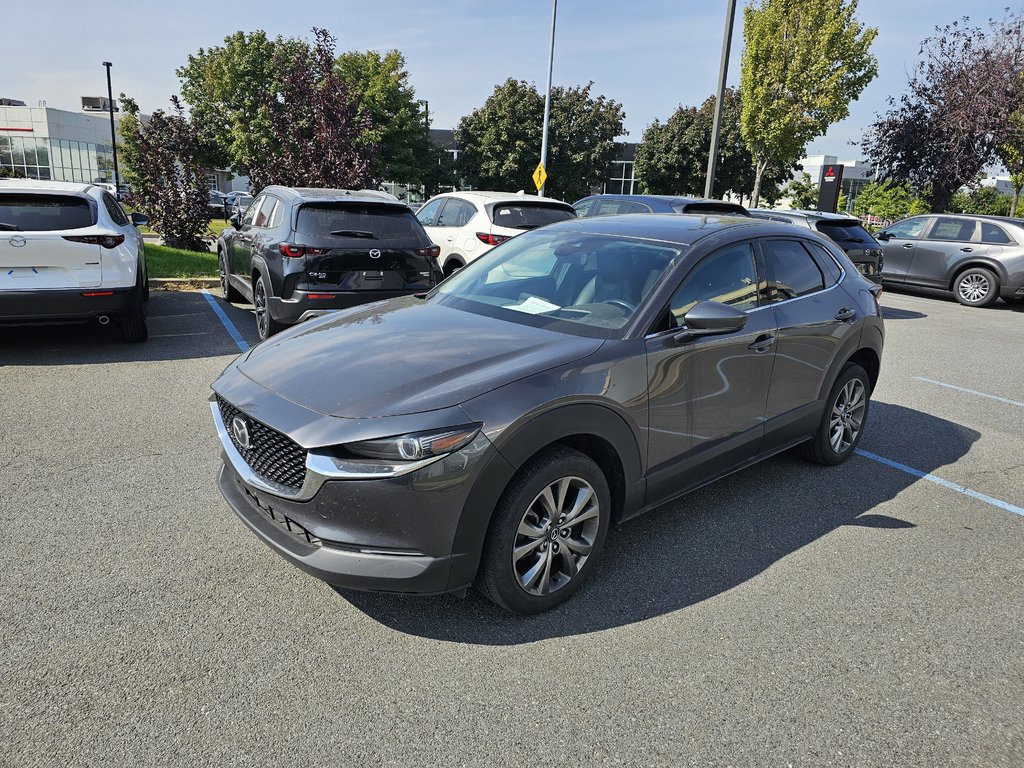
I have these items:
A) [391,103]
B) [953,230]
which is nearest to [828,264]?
[953,230]

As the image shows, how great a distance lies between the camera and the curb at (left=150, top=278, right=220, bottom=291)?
1134 centimetres

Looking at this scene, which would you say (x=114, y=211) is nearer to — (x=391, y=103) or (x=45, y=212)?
(x=45, y=212)

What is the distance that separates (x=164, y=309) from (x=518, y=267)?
23.8ft

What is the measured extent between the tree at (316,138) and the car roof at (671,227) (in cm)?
1144

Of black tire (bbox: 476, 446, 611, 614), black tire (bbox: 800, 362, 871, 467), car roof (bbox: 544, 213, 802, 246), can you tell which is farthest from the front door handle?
black tire (bbox: 476, 446, 611, 614)

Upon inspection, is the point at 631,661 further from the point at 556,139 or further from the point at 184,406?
the point at 556,139

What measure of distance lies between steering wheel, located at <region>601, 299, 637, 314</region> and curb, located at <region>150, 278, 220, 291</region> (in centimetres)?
960

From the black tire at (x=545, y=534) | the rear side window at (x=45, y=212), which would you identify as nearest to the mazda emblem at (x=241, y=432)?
the black tire at (x=545, y=534)

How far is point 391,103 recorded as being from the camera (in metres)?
37.2

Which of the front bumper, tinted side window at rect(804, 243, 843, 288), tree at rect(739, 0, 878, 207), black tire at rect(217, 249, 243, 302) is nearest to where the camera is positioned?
tinted side window at rect(804, 243, 843, 288)

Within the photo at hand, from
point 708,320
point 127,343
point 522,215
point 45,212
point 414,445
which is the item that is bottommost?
point 127,343

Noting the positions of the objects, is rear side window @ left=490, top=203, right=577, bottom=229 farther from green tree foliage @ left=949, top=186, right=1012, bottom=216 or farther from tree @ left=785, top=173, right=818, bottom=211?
tree @ left=785, top=173, right=818, bottom=211

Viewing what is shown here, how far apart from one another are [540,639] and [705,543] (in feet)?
4.16

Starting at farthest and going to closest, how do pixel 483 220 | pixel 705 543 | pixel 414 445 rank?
pixel 483 220 < pixel 705 543 < pixel 414 445
